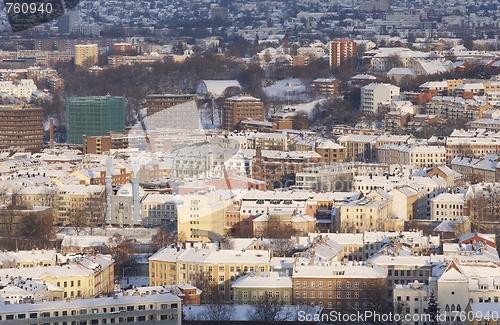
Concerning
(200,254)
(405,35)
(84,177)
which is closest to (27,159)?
(84,177)

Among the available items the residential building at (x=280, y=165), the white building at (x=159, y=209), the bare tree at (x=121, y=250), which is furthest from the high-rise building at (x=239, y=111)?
the bare tree at (x=121, y=250)

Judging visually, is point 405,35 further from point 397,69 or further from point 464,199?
point 464,199

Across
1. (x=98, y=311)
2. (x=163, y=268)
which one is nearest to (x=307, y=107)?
(x=163, y=268)

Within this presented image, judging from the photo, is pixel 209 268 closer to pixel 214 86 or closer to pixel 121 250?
pixel 121 250

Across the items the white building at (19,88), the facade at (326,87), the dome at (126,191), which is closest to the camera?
the dome at (126,191)

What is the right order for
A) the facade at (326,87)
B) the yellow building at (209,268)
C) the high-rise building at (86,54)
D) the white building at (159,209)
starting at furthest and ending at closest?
the high-rise building at (86,54), the facade at (326,87), the white building at (159,209), the yellow building at (209,268)

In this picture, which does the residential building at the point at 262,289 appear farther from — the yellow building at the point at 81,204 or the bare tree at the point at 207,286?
the yellow building at the point at 81,204
